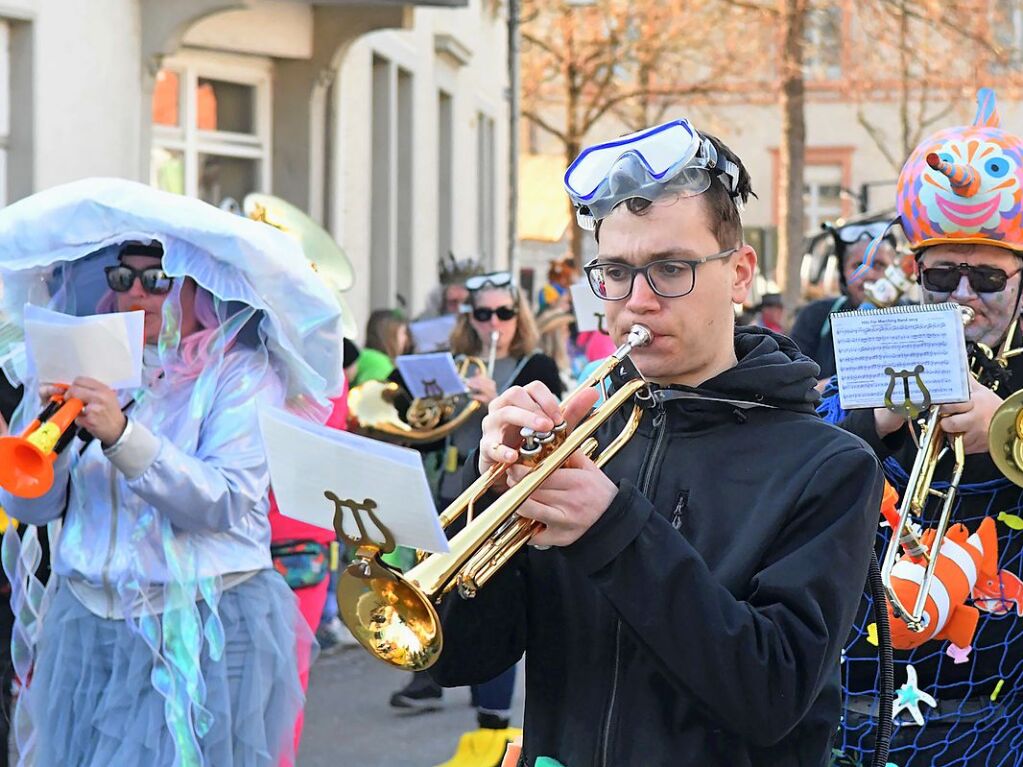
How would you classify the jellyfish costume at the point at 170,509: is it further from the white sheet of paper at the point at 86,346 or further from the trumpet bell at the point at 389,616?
the trumpet bell at the point at 389,616

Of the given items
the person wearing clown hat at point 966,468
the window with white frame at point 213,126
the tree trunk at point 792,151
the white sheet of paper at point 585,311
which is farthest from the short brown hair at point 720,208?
the tree trunk at point 792,151

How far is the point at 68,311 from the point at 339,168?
12.3 metres

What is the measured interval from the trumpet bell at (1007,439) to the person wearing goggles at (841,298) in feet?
11.0

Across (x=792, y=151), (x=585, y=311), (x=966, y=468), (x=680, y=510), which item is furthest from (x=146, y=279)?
(x=792, y=151)

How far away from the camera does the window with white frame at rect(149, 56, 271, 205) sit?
14.5 m

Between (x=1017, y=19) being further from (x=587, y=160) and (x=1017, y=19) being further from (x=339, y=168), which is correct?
(x=587, y=160)

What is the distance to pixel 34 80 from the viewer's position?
11117mm

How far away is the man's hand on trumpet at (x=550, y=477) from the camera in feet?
8.29

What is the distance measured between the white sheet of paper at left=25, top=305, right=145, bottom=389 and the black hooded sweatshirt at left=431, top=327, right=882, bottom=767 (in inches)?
67.3

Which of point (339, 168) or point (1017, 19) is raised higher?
point (1017, 19)

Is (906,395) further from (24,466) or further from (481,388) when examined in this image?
(481,388)

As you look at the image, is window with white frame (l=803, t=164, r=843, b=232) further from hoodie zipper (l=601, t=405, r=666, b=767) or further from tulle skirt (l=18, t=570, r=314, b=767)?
hoodie zipper (l=601, t=405, r=666, b=767)

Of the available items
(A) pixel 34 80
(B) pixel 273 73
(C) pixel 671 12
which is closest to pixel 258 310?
(A) pixel 34 80

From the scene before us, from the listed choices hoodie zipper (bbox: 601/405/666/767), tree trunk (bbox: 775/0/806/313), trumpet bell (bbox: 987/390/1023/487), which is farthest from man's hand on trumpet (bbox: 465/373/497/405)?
tree trunk (bbox: 775/0/806/313)
